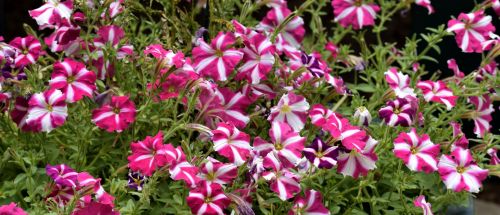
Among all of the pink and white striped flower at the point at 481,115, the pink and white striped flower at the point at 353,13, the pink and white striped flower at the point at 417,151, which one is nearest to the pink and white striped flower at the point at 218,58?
the pink and white striped flower at the point at 417,151

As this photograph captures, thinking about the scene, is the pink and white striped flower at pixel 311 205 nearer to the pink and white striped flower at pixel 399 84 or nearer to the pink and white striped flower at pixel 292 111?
the pink and white striped flower at pixel 292 111

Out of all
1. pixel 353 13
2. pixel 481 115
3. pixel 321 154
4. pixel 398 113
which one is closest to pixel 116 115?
pixel 321 154

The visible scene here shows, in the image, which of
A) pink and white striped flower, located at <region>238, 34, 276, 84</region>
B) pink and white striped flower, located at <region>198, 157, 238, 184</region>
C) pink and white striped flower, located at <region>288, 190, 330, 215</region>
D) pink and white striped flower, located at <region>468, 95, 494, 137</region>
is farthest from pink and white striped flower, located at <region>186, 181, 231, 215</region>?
pink and white striped flower, located at <region>468, 95, 494, 137</region>

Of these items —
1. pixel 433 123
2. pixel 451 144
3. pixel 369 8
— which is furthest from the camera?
pixel 369 8

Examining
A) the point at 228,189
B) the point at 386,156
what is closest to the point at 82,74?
the point at 228,189

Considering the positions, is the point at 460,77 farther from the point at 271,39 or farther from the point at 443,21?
the point at 443,21

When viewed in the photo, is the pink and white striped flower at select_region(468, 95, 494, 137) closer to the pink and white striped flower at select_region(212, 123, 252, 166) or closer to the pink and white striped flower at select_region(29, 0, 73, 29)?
the pink and white striped flower at select_region(212, 123, 252, 166)
